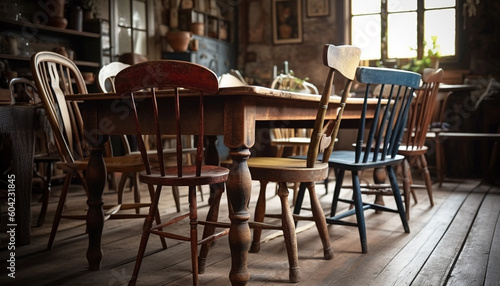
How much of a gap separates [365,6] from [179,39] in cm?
263

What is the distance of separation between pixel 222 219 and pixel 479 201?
2190mm

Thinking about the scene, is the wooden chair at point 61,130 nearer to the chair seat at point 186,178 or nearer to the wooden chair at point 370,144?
the chair seat at point 186,178

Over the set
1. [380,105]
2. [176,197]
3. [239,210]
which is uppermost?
[380,105]

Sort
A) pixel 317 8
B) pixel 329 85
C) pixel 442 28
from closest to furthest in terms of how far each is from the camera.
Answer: pixel 329 85 < pixel 442 28 < pixel 317 8

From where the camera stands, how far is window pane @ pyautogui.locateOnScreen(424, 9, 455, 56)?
6.47m

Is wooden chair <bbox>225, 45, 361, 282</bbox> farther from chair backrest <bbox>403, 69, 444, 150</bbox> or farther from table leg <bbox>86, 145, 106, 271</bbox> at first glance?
chair backrest <bbox>403, 69, 444, 150</bbox>

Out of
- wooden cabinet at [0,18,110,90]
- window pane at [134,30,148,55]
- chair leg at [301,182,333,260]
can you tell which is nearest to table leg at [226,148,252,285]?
chair leg at [301,182,333,260]

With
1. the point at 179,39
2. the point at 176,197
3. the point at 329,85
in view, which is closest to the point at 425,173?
the point at 176,197

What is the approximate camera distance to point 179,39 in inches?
253

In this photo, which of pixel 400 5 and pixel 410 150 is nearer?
pixel 410 150

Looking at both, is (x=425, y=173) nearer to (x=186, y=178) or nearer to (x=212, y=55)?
(x=186, y=178)

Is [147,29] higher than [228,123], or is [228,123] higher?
[147,29]

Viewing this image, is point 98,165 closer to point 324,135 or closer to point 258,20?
point 324,135

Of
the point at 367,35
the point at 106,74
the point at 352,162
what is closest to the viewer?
the point at 352,162
